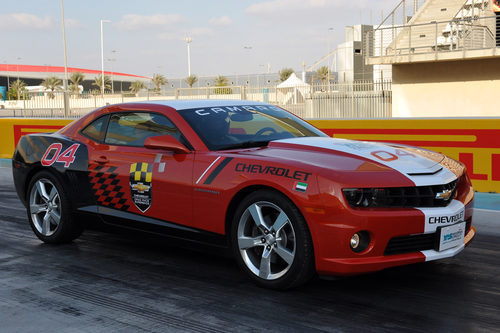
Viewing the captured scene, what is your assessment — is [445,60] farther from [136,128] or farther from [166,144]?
[166,144]

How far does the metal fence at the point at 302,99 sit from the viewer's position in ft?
74.8

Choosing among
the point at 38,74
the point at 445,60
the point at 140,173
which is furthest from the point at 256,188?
the point at 38,74

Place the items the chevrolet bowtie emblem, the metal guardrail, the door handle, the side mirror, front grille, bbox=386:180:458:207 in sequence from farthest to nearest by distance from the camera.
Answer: the metal guardrail, the door handle, the side mirror, the chevrolet bowtie emblem, front grille, bbox=386:180:458:207

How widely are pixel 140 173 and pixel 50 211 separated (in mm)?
1453

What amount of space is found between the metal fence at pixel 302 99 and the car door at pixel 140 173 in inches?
638

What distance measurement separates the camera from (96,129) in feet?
19.7

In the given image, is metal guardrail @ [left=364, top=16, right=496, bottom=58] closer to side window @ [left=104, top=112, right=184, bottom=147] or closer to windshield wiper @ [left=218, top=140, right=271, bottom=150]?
side window @ [left=104, top=112, right=184, bottom=147]

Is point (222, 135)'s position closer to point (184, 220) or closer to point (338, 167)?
point (184, 220)

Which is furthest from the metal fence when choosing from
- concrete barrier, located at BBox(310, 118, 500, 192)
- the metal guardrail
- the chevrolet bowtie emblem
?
the chevrolet bowtie emblem

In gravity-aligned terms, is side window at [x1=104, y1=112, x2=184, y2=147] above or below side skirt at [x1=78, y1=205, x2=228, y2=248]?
above

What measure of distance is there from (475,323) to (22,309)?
2923 mm

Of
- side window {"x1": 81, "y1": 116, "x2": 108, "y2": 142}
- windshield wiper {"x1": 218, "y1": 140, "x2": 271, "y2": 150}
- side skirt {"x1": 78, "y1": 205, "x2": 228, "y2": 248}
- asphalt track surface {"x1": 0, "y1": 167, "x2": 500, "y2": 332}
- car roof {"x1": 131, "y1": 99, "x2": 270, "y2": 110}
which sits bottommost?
asphalt track surface {"x1": 0, "y1": 167, "x2": 500, "y2": 332}

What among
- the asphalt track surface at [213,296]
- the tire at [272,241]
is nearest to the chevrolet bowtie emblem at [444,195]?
the asphalt track surface at [213,296]

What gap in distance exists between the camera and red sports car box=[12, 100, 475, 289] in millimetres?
4152
